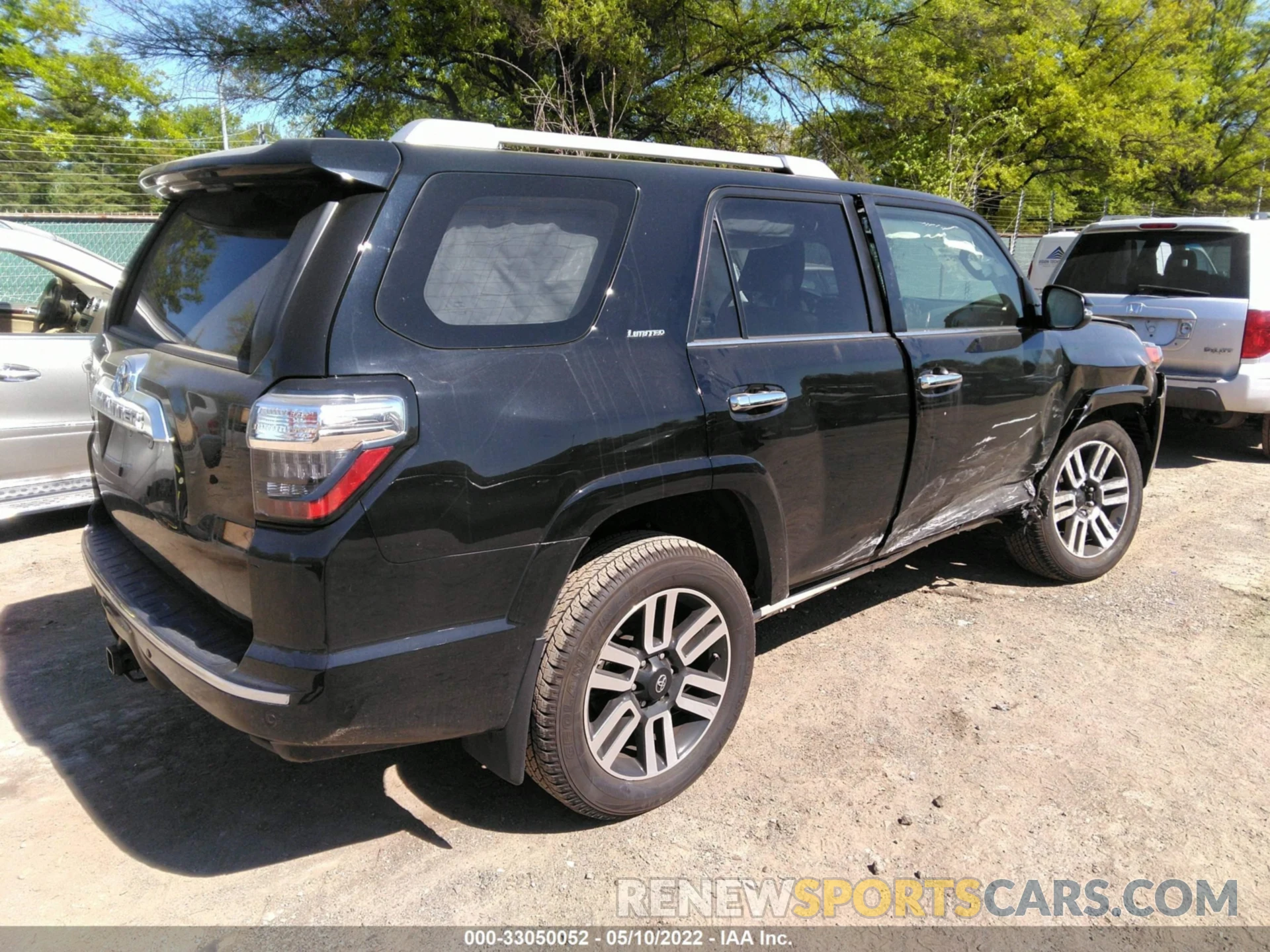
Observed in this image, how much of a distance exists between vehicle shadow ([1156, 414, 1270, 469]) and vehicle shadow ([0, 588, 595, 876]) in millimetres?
6694

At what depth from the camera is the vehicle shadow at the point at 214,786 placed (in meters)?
2.80

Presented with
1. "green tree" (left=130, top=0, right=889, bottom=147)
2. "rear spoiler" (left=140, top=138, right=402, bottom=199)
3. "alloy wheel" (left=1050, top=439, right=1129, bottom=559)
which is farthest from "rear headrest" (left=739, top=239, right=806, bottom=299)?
"green tree" (left=130, top=0, right=889, bottom=147)

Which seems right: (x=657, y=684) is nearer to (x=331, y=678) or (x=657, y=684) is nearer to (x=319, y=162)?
(x=331, y=678)

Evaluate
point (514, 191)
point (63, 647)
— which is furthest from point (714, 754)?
point (63, 647)

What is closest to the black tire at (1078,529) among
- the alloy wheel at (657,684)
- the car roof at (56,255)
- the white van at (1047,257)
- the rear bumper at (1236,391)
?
the alloy wheel at (657,684)

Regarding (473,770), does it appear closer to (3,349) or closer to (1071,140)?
(3,349)

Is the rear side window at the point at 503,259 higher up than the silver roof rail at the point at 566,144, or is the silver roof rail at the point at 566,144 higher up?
the silver roof rail at the point at 566,144

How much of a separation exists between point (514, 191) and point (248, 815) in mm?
2096

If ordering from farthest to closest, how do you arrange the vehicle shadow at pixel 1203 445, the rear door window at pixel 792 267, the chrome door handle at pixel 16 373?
the vehicle shadow at pixel 1203 445 < the chrome door handle at pixel 16 373 < the rear door window at pixel 792 267

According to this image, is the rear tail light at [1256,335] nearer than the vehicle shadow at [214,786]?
No

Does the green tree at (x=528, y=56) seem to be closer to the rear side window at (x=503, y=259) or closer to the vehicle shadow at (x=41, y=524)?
the vehicle shadow at (x=41, y=524)

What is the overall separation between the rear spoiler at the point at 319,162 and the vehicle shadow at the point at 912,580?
2.60m

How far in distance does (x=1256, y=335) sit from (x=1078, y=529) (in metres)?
3.34

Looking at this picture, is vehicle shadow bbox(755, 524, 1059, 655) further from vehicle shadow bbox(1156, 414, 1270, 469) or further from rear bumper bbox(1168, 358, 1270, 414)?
vehicle shadow bbox(1156, 414, 1270, 469)
